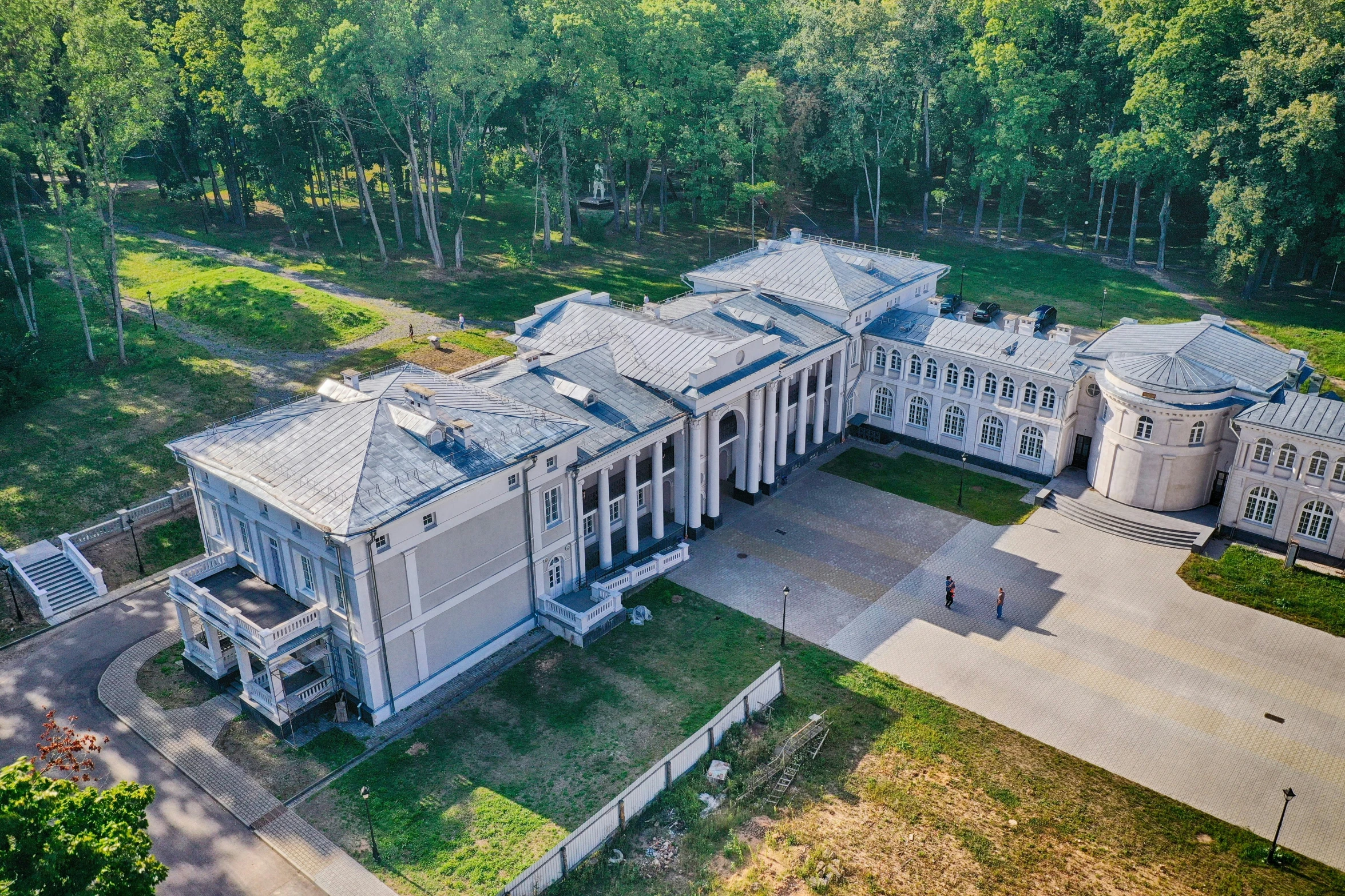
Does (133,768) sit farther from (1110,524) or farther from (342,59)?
(342,59)

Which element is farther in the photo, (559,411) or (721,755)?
(559,411)

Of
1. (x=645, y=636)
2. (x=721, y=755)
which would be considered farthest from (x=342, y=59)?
(x=721, y=755)

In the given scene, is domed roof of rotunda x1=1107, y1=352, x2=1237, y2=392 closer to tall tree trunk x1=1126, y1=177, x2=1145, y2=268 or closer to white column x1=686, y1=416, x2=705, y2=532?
white column x1=686, y1=416, x2=705, y2=532

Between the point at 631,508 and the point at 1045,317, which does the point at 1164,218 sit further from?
the point at 631,508

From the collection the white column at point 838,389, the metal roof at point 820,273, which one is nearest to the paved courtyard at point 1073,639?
the white column at point 838,389

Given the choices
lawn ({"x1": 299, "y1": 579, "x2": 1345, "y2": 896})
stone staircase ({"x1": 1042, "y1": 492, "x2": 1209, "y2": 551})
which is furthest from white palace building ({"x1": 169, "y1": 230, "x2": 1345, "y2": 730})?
lawn ({"x1": 299, "y1": 579, "x2": 1345, "y2": 896})

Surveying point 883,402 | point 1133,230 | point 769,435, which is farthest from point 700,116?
point 769,435
